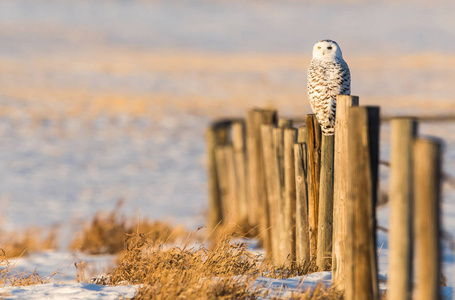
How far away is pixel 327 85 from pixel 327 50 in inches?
11.6

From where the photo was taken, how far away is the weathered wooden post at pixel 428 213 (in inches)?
100

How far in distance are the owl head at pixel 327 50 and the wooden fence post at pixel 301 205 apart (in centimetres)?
69

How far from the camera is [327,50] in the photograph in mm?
4273

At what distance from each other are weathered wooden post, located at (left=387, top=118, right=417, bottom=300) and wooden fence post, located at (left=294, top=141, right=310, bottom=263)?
1774 mm

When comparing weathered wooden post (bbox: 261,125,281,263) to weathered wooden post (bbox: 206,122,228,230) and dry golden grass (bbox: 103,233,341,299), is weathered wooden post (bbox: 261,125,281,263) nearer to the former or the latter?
dry golden grass (bbox: 103,233,341,299)

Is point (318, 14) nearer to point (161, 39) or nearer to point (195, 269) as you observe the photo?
point (161, 39)

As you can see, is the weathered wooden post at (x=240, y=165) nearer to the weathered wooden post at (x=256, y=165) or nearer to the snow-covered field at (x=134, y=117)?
the weathered wooden post at (x=256, y=165)

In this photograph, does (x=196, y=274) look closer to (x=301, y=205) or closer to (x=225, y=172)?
(x=301, y=205)

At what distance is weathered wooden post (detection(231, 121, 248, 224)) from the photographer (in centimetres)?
794

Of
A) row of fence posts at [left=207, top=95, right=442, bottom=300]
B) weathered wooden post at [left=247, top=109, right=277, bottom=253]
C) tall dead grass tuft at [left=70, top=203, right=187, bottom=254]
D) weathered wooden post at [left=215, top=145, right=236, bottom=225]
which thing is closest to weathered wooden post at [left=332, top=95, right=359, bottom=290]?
row of fence posts at [left=207, top=95, right=442, bottom=300]

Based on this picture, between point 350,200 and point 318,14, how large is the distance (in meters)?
91.5

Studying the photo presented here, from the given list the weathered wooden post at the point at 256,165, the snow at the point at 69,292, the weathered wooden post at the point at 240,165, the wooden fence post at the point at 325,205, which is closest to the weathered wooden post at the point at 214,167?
the weathered wooden post at the point at 240,165

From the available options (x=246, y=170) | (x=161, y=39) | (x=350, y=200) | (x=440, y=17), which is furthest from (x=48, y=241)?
(x=440, y=17)

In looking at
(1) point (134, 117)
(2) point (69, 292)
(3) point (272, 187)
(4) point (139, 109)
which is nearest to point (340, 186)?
(2) point (69, 292)
